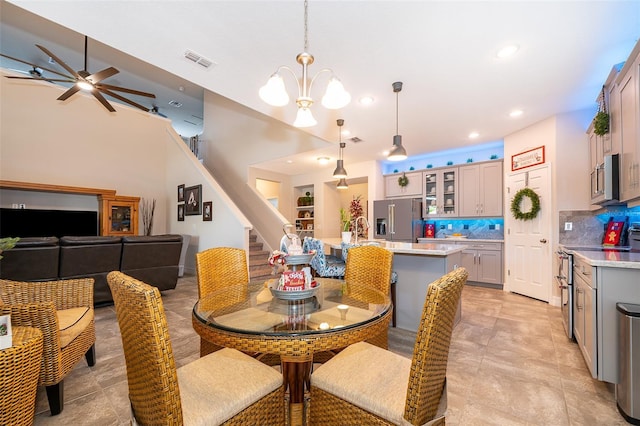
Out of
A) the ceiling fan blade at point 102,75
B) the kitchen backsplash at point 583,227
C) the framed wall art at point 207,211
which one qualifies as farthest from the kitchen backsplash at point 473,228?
the ceiling fan blade at point 102,75

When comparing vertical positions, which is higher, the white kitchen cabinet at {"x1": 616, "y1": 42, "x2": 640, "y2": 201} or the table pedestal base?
the white kitchen cabinet at {"x1": 616, "y1": 42, "x2": 640, "y2": 201}

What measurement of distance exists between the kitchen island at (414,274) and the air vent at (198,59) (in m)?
2.49

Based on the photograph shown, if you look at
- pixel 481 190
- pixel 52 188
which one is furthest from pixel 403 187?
pixel 52 188

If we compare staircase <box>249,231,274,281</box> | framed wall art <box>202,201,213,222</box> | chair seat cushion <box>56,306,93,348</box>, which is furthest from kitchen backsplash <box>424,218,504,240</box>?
chair seat cushion <box>56,306,93,348</box>

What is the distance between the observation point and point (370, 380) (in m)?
1.23

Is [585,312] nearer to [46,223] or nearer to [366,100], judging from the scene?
[366,100]

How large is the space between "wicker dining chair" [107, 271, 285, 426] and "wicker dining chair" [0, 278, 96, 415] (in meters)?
0.87

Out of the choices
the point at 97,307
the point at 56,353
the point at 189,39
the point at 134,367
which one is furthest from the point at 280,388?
the point at 97,307

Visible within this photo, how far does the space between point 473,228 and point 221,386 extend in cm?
582

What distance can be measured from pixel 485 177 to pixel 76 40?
26.0 feet

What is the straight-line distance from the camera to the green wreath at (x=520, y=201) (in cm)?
425

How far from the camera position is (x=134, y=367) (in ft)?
3.45

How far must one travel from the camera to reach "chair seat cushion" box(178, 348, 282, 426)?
41.3 inches

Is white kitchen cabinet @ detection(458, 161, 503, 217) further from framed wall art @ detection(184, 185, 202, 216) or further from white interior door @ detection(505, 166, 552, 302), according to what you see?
framed wall art @ detection(184, 185, 202, 216)
